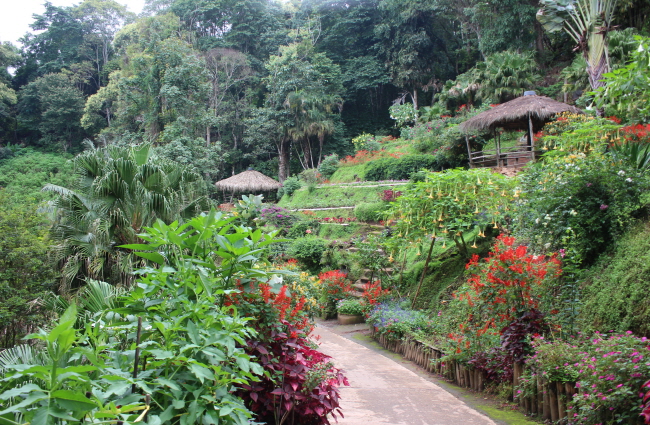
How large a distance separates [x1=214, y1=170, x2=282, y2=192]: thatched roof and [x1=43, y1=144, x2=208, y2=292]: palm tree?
1611cm

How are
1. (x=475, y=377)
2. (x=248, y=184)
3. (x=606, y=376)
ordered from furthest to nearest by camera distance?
(x=248, y=184)
(x=475, y=377)
(x=606, y=376)

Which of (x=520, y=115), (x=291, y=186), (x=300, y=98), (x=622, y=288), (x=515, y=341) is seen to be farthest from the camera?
(x=300, y=98)

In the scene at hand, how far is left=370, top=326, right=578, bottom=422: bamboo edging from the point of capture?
13.4ft

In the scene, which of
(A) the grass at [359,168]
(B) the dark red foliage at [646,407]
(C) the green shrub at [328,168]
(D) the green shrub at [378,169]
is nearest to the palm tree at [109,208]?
(B) the dark red foliage at [646,407]

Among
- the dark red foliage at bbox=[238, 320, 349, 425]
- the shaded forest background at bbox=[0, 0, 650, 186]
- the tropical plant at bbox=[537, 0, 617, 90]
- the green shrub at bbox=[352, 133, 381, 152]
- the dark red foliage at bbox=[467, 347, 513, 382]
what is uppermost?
the shaded forest background at bbox=[0, 0, 650, 186]

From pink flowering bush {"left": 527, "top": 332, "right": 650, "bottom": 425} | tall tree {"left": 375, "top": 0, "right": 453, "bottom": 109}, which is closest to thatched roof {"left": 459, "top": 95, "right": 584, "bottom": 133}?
pink flowering bush {"left": 527, "top": 332, "right": 650, "bottom": 425}

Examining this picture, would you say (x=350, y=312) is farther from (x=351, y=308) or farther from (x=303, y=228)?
(x=303, y=228)

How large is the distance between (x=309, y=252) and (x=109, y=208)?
19.2 ft

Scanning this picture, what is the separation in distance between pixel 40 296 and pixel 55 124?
34456 millimetres

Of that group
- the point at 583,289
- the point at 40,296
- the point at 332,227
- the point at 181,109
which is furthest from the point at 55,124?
the point at 583,289

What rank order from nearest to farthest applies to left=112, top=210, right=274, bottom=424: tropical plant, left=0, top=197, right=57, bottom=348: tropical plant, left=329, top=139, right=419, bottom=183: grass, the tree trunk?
left=112, top=210, right=274, bottom=424: tropical plant, left=0, top=197, right=57, bottom=348: tropical plant, left=329, top=139, right=419, bottom=183: grass, the tree trunk

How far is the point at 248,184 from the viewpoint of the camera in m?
26.3

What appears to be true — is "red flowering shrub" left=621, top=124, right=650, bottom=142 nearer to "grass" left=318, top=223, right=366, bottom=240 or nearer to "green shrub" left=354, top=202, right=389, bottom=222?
"green shrub" left=354, top=202, right=389, bottom=222

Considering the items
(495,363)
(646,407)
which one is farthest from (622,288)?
(646,407)
